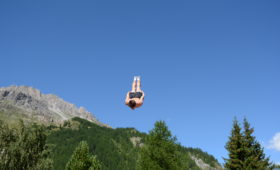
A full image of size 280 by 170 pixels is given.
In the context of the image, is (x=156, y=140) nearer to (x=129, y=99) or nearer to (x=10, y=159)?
(x=129, y=99)

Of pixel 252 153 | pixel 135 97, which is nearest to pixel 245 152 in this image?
pixel 252 153

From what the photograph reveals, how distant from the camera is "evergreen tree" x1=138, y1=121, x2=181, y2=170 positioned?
2677 cm

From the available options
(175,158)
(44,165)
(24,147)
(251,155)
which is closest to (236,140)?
(251,155)

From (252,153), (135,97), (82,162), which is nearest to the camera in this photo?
(135,97)

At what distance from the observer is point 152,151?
2769 cm

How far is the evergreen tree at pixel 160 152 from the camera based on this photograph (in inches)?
1054

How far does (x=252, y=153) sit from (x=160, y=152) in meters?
8.56

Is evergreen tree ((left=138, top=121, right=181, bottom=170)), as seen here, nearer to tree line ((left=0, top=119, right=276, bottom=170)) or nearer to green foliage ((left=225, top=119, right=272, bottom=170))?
tree line ((left=0, top=119, right=276, bottom=170))

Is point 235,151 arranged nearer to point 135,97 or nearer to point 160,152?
point 160,152

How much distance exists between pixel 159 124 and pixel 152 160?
431 cm

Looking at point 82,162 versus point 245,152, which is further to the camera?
point 82,162

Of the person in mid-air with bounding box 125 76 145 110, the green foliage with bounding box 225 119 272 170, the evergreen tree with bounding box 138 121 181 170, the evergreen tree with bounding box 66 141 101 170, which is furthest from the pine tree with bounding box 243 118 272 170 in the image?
the evergreen tree with bounding box 66 141 101 170

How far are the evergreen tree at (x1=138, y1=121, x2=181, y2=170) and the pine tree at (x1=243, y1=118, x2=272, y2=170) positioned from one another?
6.37 m

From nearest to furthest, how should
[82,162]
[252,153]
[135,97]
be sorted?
[135,97], [252,153], [82,162]
